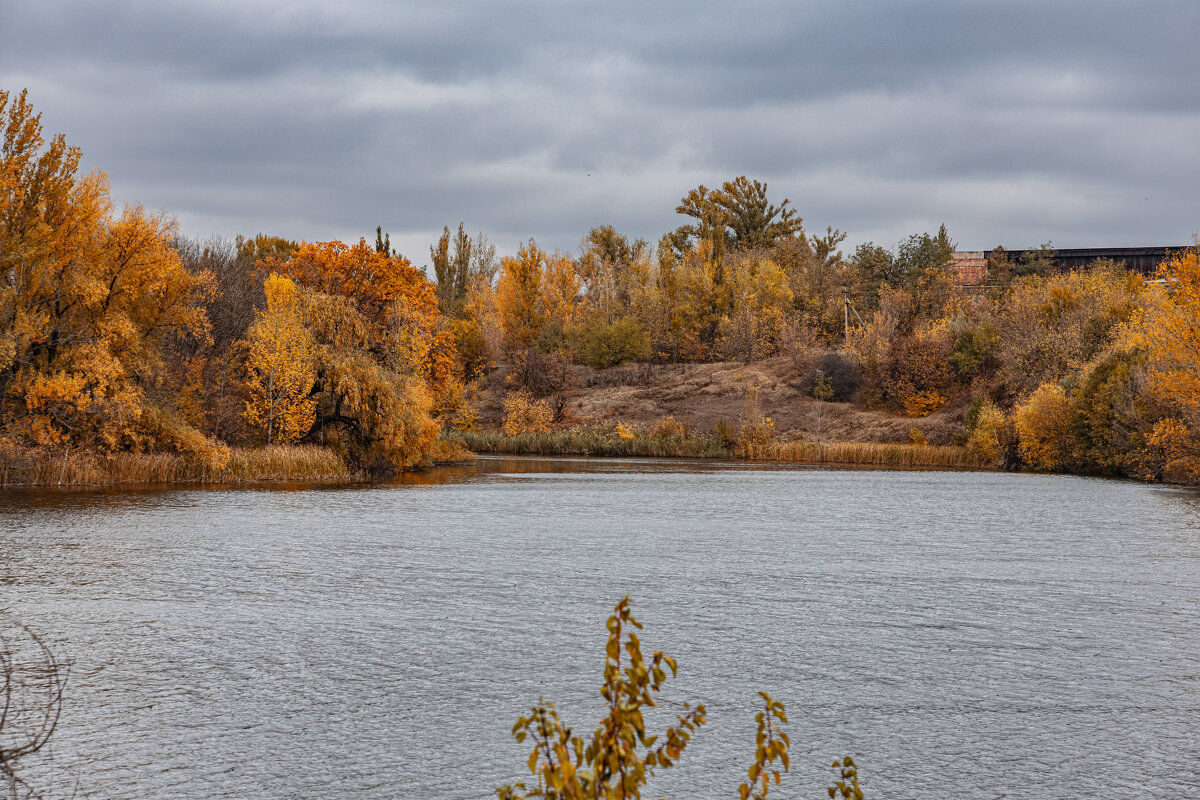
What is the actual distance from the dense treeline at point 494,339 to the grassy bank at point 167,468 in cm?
39

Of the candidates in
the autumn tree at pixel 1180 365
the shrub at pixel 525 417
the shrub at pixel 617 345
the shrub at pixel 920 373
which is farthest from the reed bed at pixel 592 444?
the autumn tree at pixel 1180 365

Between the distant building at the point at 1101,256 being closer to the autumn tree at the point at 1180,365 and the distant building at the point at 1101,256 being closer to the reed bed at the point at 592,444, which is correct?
the reed bed at the point at 592,444

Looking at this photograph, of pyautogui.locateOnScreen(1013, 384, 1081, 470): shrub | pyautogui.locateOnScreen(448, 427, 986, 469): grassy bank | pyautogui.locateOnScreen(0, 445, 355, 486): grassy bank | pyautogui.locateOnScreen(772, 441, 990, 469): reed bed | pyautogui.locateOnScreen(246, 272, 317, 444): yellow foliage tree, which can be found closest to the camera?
pyautogui.locateOnScreen(0, 445, 355, 486): grassy bank

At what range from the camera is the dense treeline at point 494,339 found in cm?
2667

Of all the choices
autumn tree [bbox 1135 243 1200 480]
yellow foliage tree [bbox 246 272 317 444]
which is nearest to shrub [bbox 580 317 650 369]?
yellow foliage tree [bbox 246 272 317 444]

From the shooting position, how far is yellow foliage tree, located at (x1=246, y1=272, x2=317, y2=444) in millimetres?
30141

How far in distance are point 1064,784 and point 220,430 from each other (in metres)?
28.9

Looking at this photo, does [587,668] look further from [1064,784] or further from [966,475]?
[966,475]

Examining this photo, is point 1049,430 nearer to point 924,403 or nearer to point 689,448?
point 924,403

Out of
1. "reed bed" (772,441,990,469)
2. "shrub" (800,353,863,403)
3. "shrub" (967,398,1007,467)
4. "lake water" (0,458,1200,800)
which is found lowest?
"lake water" (0,458,1200,800)

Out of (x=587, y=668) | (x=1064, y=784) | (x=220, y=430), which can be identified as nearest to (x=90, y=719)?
(x=587, y=668)

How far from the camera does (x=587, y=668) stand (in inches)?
360

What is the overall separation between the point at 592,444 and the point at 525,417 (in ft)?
17.3

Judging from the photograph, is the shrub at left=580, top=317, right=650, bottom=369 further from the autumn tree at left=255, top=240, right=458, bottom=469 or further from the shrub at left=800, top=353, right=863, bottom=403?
the autumn tree at left=255, top=240, right=458, bottom=469
